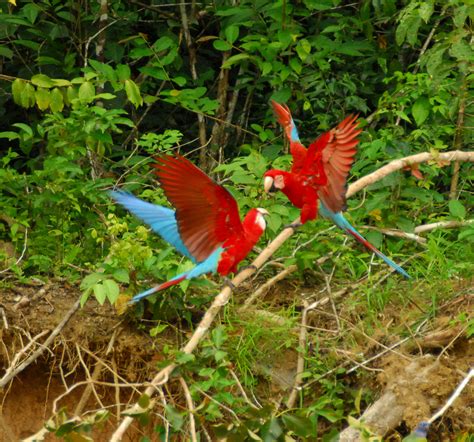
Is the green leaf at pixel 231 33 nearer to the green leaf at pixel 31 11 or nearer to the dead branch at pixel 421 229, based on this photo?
the green leaf at pixel 31 11

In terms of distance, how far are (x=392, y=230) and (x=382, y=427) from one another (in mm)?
1136

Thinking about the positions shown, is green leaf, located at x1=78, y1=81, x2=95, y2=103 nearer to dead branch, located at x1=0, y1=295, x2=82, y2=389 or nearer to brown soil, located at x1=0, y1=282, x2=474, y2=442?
brown soil, located at x1=0, y1=282, x2=474, y2=442

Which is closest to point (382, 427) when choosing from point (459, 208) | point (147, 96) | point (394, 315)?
point (394, 315)

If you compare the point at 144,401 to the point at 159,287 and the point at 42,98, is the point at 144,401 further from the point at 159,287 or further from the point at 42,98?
the point at 42,98

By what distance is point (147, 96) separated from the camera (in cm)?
547

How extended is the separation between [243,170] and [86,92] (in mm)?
773

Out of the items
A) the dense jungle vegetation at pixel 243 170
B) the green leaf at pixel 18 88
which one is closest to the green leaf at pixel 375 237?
the dense jungle vegetation at pixel 243 170

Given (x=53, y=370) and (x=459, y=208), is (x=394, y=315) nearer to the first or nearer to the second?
(x=459, y=208)

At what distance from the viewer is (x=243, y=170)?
4547mm

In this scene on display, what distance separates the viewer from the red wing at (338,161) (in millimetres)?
3738

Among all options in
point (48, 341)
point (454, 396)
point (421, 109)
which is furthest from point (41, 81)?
point (454, 396)

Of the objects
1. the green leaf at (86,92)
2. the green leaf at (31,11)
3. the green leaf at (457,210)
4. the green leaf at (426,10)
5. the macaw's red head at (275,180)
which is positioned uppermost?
the green leaf at (426,10)

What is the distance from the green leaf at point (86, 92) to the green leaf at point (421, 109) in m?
1.47

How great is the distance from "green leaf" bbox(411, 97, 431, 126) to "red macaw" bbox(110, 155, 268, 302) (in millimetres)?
1260
